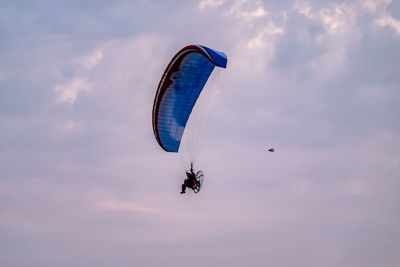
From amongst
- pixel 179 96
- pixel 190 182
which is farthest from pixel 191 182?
pixel 179 96

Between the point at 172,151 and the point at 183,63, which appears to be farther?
the point at 172,151

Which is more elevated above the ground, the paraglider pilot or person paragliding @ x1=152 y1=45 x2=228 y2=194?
person paragliding @ x1=152 y1=45 x2=228 y2=194

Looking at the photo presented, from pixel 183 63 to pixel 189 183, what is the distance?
7.83 m

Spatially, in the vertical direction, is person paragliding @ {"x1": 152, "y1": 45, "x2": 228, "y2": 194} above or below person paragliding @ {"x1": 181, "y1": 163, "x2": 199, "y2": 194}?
above

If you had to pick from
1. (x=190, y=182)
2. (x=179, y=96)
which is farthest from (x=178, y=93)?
(x=190, y=182)

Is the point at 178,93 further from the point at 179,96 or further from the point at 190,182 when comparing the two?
the point at 190,182

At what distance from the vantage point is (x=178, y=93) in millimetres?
57438

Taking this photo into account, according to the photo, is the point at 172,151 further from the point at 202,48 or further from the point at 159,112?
the point at 202,48

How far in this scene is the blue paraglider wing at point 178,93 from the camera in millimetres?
55969

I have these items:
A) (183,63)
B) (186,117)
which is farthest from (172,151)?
(183,63)

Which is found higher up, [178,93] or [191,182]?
[178,93]

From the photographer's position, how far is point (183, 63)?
184ft

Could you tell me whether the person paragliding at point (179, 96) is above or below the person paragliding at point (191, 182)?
above

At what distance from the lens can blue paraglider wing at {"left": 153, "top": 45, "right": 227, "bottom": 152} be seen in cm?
5597
